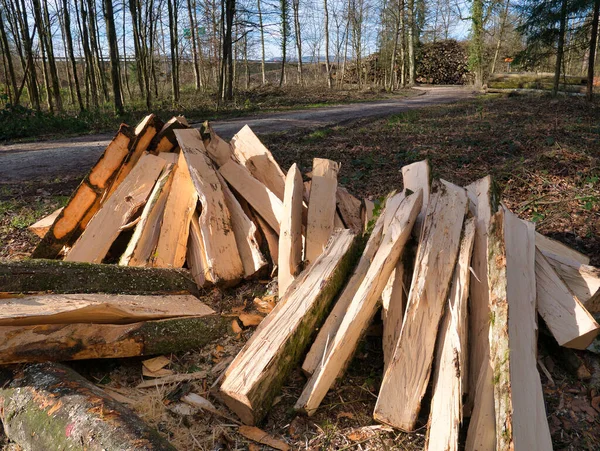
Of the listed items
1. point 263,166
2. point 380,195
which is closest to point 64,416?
point 263,166

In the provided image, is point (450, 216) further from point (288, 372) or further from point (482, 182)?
point (288, 372)

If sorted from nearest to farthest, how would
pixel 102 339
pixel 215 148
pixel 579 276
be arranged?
1. pixel 102 339
2. pixel 579 276
3. pixel 215 148

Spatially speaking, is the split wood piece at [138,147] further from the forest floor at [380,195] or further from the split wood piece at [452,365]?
the split wood piece at [452,365]

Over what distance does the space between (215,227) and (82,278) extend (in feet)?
3.63

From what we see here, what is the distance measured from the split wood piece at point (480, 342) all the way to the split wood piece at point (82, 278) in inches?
82.2

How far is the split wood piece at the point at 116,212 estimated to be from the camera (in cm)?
386

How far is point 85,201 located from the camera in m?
4.26

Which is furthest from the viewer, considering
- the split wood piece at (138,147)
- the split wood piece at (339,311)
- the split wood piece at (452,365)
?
the split wood piece at (138,147)

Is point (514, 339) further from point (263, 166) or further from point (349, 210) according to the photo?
point (263, 166)

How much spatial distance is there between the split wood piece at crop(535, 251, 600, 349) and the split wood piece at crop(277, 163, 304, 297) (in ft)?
5.60

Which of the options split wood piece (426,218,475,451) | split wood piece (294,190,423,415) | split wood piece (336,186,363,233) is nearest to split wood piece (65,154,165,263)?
split wood piece (336,186,363,233)

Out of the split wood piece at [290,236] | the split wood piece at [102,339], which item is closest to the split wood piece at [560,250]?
the split wood piece at [290,236]

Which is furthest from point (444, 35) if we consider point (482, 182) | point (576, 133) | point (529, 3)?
point (482, 182)

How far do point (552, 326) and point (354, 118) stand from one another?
11520 mm
